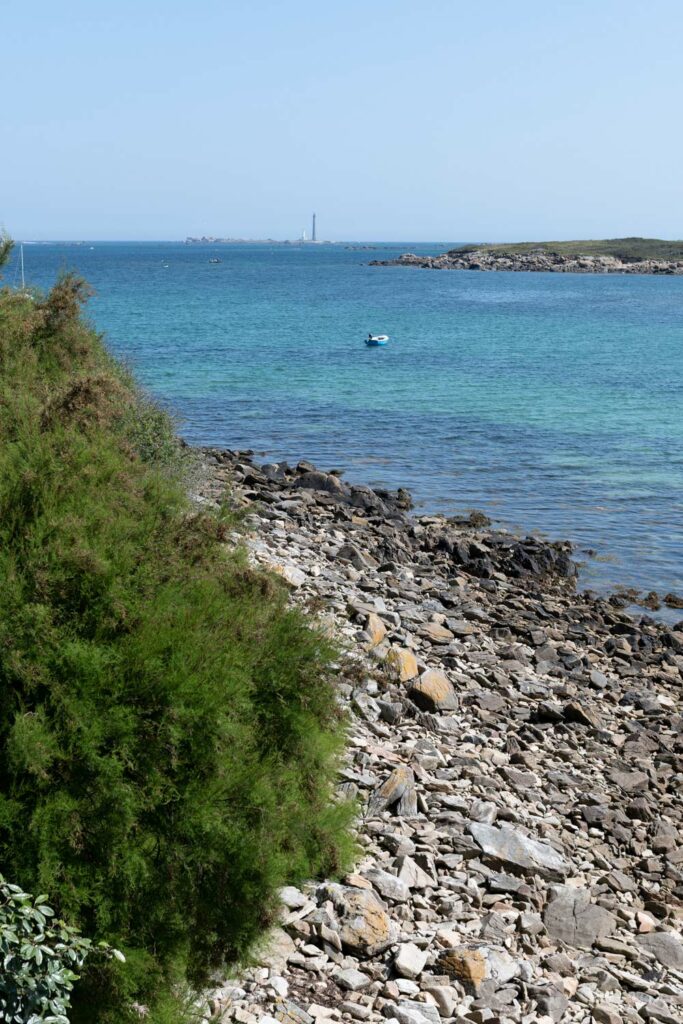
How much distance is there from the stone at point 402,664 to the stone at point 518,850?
8.42 feet

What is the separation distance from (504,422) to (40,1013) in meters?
28.7

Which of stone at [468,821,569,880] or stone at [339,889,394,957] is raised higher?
stone at [339,889,394,957]

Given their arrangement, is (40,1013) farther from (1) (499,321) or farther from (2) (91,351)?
(1) (499,321)

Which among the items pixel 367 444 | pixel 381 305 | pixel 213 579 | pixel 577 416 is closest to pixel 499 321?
pixel 381 305

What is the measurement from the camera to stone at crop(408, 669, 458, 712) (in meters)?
10.9

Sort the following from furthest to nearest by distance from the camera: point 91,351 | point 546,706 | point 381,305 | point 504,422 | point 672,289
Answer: point 672,289
point 381,305
point 504,422
point 91,351
point 546,706

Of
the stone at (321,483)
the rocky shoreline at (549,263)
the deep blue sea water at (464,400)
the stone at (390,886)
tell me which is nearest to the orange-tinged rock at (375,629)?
the stone at (390,886)

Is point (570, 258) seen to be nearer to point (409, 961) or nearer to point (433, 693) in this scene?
point (433, 693)

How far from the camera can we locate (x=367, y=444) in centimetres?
2805

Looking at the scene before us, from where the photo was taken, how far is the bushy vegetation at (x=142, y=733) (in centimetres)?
588

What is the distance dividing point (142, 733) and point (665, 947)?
440 cm

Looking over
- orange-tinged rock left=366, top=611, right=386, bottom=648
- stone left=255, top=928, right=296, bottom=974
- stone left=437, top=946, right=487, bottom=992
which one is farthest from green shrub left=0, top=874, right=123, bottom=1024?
orange-tinged rock left=366, top=611, right=386, bottom=648

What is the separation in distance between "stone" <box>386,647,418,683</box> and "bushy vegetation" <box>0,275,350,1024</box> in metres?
3.31

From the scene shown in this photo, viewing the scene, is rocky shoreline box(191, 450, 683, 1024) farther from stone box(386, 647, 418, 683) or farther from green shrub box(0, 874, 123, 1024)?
green shrub box(0, 874, 123, 1024)
